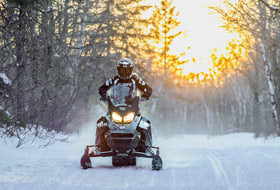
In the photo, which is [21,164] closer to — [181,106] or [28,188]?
[28,188]

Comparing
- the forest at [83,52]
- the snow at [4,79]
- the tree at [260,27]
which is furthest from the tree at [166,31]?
the snow at [4,79]

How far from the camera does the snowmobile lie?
7477 mm

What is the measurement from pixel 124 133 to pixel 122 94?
84cm

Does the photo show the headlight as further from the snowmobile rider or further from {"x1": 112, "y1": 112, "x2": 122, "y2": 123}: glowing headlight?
the snowmobile rider

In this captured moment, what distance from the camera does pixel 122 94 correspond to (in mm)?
7887

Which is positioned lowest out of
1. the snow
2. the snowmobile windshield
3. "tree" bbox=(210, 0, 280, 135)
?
the snowmobile windshield

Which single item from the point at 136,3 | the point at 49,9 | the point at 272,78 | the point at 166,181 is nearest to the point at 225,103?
the point at 136,3

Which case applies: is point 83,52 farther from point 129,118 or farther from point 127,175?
point 127,175

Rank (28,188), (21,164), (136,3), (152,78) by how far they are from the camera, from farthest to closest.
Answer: (136,3) → (152,78) → (21,164) → (28,188)

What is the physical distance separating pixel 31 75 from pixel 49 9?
2142mm

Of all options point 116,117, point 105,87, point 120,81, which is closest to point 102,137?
point 116,117

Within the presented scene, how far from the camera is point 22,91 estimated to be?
9805 millimetres

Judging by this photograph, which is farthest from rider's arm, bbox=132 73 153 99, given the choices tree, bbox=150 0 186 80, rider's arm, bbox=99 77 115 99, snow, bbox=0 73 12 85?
tree, bbox=150 0 186 80

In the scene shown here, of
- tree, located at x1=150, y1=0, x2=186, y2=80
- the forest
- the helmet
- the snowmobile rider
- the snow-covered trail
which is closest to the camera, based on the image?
the snow-covered trail
